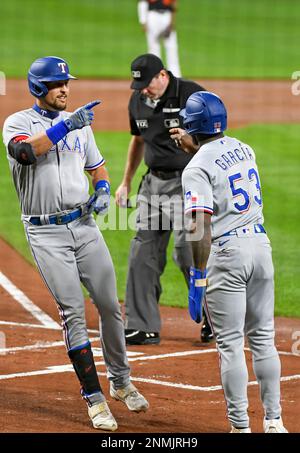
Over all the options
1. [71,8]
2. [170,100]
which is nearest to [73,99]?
[170,100]

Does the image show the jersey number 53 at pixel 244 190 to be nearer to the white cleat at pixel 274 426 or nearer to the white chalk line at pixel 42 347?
the white cleat at pixel 274 426

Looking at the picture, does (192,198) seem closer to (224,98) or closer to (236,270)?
(236,270)

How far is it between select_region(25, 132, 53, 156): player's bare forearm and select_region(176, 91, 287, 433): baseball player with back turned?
2.80ft

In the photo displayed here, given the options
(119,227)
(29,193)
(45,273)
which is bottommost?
(119,227)

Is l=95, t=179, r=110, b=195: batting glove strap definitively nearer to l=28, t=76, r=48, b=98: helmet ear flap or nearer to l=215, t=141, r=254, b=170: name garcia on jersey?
l=28, t=76, r=48, b=98: helmet ear flap

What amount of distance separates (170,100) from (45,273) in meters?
2.53

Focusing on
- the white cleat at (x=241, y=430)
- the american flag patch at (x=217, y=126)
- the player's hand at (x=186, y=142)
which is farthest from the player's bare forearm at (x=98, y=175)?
the white cleat at (x=241, y=430)

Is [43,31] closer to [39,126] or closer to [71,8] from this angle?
[71,8]

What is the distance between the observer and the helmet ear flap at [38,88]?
6586 millimetres

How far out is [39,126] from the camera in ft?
21.9

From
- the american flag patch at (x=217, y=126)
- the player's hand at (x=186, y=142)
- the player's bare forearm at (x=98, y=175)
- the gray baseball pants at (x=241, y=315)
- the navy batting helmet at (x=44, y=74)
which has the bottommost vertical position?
the gray baseball pants at (x=241, y=315)

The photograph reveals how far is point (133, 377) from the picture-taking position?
7.61 metres

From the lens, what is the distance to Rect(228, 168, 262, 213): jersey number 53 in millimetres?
6062

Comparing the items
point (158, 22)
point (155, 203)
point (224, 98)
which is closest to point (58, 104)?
point (155, 203)
